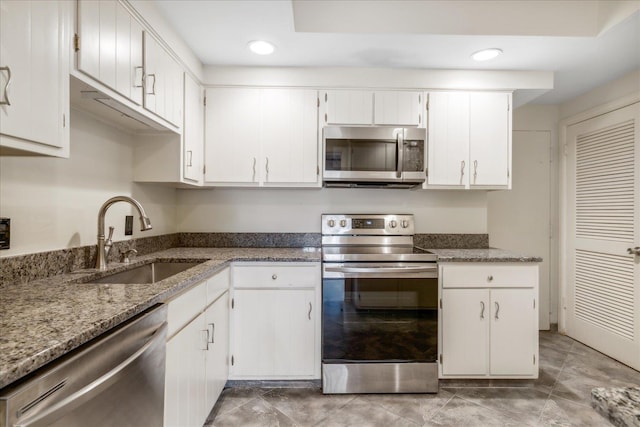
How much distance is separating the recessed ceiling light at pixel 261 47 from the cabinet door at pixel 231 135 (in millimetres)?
311

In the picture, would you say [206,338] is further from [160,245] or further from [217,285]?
[160,245]

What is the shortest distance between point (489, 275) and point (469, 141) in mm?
1015

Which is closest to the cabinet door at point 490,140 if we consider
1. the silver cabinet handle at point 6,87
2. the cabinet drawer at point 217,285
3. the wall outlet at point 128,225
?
the cabinet drawer at point 217,285

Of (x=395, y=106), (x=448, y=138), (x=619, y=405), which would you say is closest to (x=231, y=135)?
(x=395, y=106)

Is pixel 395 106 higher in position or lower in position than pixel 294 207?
higher

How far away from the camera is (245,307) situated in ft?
6.91

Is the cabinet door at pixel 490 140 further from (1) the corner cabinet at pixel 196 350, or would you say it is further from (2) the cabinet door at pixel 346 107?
(1) the corner cabinet at pixel 196 350

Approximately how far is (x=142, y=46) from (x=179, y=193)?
1337mm

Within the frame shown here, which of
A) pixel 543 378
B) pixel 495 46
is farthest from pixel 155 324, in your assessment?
pixel 543 378

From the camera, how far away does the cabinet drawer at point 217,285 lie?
1.71 metres

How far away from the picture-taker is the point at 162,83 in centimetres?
179

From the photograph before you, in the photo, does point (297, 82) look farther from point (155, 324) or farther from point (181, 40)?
point (155, 324)

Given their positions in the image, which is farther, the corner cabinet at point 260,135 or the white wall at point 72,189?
the corner cabinet at point 260,135

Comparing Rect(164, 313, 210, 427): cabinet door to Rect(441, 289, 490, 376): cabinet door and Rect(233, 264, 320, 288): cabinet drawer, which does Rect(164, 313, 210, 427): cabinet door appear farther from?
Rect(441, 289, 490, 376): cabinet door
